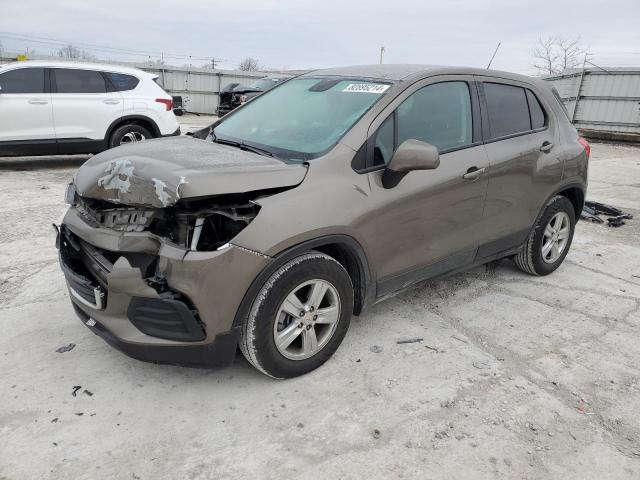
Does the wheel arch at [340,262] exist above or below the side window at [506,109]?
below

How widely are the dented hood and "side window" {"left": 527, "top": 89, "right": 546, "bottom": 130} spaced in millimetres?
2329

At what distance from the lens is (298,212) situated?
2582mm

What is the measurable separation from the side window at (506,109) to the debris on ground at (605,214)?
3.09 m

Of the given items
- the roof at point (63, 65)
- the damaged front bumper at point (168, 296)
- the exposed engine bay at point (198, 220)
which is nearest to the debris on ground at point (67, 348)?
the damaged front bumper at point (168, 296)

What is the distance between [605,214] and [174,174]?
6.30 metres

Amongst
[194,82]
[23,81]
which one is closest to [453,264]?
[23,81]

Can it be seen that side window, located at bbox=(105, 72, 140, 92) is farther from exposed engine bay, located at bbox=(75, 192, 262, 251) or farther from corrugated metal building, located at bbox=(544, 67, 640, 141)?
corrugated metal building, located at bbox=(544, 67, 640, 141)

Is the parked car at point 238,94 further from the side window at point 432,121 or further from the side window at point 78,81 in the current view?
the side window at point 432,121

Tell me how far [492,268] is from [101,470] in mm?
3671

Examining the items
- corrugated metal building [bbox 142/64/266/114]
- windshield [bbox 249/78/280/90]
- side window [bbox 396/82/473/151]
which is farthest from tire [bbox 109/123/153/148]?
corrugated metal building [bbox 142/64/266/114]

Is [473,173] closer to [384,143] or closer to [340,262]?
[384,143]

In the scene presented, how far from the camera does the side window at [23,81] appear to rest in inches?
302

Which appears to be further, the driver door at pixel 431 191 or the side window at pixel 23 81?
the side window at pixel 23 81

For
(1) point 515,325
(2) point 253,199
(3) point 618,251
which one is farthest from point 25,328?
(3) point 618,251
